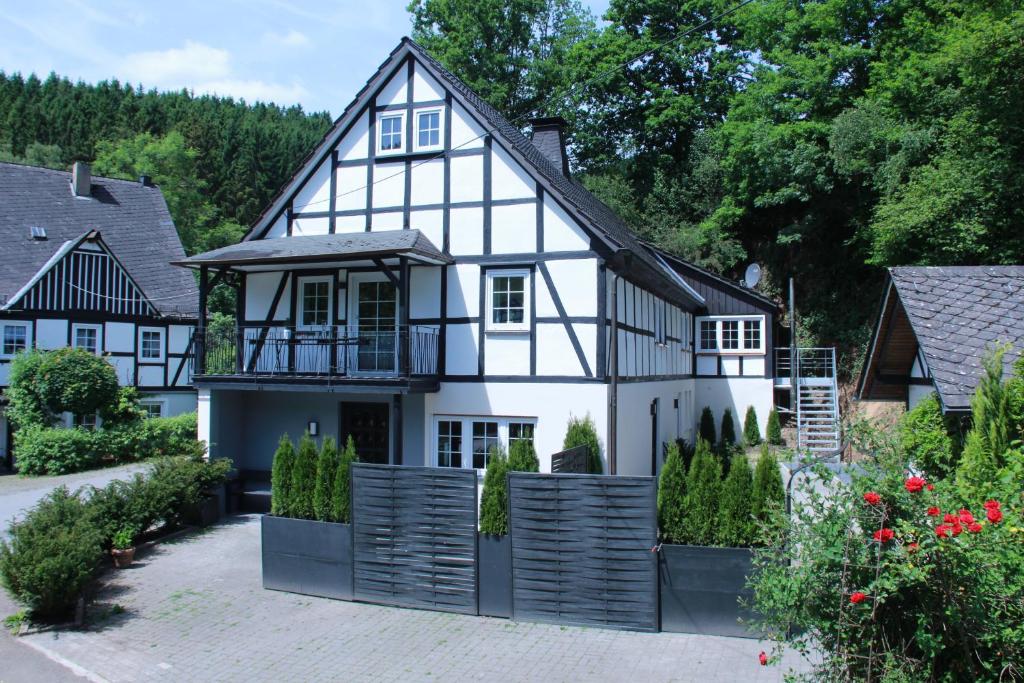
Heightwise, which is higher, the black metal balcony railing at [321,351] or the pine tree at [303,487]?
the black metal balcony railing at [321,351]

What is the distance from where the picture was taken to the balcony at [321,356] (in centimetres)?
1401

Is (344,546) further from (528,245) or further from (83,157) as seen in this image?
(83,157)

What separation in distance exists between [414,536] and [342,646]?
157 cm

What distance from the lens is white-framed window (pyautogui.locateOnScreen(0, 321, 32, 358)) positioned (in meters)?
22.6

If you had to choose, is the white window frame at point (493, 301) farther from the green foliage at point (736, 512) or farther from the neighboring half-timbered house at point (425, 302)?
the green foliage at point (736, 512)

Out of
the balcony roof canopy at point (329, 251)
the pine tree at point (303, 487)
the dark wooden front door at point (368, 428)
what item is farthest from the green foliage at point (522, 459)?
the dark wooden front door at point (368, 428)

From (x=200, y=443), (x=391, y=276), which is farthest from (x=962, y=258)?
(x=200, y=443)

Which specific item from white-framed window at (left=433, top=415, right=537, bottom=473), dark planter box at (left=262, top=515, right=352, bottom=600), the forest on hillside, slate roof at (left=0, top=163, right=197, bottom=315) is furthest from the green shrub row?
slate roof at (left=0, top=163, right=197, bottom=315)

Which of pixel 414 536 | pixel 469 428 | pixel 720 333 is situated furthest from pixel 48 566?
pixel 720 333

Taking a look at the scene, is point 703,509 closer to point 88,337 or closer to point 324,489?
point 324,489

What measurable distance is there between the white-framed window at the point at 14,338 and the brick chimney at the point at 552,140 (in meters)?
16.5

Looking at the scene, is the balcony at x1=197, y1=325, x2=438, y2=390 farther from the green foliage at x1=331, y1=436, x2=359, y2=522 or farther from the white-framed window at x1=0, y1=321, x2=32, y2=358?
the white-framed window at x1=0, y1=321, x2=32, y2=358

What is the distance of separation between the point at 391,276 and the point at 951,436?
359 inches

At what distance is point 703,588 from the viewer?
8336mm
